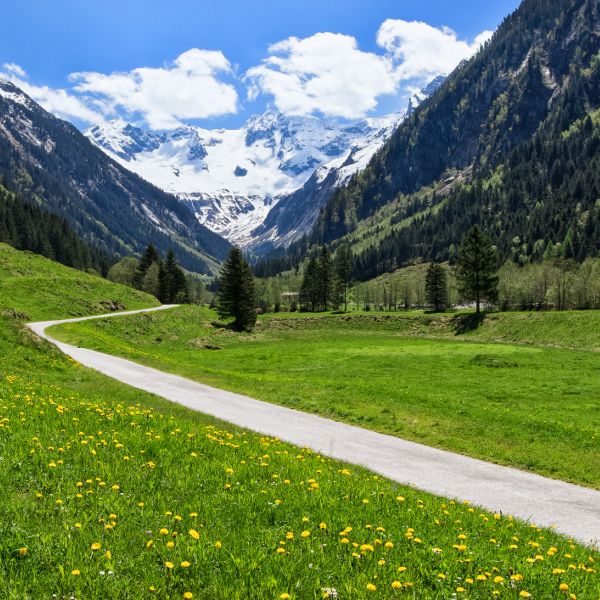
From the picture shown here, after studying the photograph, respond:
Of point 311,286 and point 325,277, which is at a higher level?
point 325,277

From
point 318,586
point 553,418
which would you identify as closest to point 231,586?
point 318,586

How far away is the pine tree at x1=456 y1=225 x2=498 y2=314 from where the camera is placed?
302 ft

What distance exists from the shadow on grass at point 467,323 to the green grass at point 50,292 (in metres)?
62.8

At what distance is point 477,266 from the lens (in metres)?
92.9

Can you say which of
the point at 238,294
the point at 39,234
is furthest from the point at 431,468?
the point at 39,234

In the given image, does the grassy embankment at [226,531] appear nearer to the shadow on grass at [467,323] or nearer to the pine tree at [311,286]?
the shadow on grass at [467,323]

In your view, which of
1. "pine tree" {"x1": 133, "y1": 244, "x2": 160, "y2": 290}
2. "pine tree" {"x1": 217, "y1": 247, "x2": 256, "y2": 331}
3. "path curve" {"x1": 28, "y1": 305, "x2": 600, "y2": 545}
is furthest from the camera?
"pine tree" {"x1": 133, "y1": 244, "x2": 160, "y2": 290}

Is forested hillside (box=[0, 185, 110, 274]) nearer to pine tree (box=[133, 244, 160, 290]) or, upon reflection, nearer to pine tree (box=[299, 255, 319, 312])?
pine tree (box=[133, 244, 160, 290])

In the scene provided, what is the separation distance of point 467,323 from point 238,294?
150ft

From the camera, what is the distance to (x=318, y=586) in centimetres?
528

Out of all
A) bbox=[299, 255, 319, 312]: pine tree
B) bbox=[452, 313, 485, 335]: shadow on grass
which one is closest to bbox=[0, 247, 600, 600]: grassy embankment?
bbox=[452, 313, 485, 335]: shadow on grass

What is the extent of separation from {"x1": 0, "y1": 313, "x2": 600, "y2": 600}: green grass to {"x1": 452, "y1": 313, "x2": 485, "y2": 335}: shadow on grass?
8101 cm

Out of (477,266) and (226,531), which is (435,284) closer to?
(477,266)

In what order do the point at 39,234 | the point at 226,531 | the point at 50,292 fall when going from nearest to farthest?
the point at 226,531, the point at 50,292, the point at 39,234
